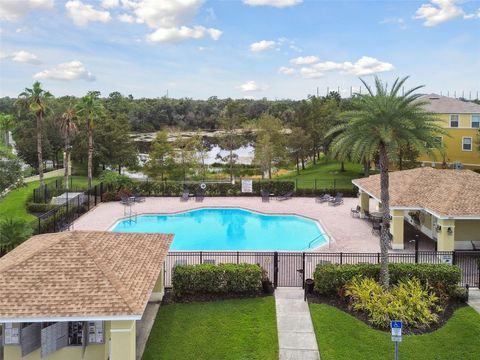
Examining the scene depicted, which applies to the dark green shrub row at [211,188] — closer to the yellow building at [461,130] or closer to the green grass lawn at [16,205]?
the green grass lawn at [16,205]

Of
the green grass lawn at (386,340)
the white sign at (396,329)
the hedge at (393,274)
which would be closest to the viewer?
the white sign at (396,329)

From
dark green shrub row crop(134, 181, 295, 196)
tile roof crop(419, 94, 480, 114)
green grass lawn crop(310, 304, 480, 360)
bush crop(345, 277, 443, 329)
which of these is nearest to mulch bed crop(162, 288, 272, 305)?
green grass lawn crop(310, 304, 480, 360)

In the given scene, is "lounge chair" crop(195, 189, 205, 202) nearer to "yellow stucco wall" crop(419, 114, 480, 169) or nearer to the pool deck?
the pool deck

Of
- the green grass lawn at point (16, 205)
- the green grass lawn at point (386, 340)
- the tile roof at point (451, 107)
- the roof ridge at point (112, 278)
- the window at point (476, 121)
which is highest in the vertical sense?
the tile roof at point (451, 107)

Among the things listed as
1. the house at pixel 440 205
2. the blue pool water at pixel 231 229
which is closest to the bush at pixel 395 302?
the house at pixel 440 205

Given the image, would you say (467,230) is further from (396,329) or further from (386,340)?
(396,329)

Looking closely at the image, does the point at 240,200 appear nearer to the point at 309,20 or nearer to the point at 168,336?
the point at 309,20
